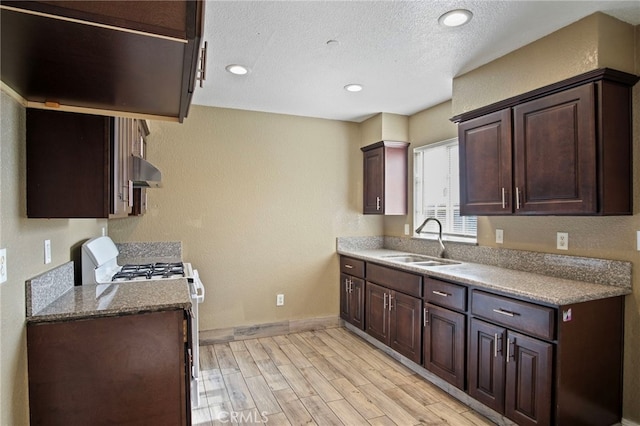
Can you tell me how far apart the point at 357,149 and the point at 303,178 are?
0.79 meters

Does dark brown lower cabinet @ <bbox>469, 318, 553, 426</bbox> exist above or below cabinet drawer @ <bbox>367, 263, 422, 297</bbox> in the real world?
below

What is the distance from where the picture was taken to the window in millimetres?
3506

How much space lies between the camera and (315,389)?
2.77m

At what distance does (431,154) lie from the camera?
3867 millimetres

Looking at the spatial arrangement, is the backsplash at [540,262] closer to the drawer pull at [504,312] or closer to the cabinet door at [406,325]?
the drawer pull at [504,312]

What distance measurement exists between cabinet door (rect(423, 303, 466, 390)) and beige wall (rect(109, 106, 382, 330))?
161 centimetres

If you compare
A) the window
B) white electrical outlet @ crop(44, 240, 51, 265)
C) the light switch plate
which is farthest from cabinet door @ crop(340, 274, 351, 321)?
the light switch plate

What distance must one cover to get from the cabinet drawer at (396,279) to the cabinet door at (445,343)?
0.61 feet

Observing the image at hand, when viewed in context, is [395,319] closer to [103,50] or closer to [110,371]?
[110,371]

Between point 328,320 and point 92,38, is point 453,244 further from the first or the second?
point 92,38

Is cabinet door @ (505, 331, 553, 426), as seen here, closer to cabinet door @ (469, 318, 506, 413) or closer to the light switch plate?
cabinet door @ (469, 318, 506, 413)

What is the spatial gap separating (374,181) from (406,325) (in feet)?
5.47

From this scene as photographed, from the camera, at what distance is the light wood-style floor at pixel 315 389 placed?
2.39 m

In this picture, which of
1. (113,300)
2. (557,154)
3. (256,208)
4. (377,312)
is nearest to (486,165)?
(557,154)
